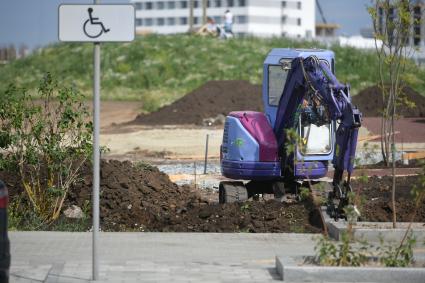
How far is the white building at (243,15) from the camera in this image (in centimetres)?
12506

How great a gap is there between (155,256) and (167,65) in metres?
52.2

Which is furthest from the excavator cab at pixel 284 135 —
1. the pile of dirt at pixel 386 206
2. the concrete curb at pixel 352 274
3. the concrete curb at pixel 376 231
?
the concrete curb at pixel 352 274

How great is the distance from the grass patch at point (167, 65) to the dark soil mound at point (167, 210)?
37424 millimetres

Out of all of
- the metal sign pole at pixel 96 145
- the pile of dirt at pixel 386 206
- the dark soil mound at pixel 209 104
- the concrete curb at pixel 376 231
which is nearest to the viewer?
the metal sign pole at pixel 96 145

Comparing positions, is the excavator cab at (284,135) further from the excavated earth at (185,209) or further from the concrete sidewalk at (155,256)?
the concrete sidewalk at (155,256)

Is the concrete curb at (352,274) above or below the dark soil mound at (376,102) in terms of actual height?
above

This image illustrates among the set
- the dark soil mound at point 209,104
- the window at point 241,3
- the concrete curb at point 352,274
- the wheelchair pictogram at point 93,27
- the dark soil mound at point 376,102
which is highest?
the wheelchair pictogram at point 93,27

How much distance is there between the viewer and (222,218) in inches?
610

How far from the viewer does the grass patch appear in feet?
198

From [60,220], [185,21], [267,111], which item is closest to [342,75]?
[267,111]

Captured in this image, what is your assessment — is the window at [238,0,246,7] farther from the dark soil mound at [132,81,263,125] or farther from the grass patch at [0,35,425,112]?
the dark soil mound at [132,81,263,125]

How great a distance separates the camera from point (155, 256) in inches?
481

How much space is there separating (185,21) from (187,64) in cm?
6743

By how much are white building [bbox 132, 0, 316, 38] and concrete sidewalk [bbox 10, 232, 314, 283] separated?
360 ft
